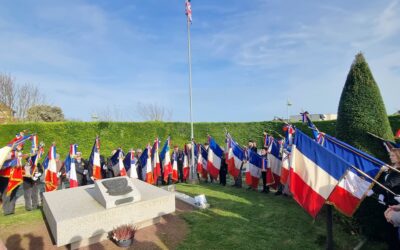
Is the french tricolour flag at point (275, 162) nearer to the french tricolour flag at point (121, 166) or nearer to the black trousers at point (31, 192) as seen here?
the french tricolour flag at point (121, 166)

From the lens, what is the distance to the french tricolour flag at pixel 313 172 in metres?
5.21

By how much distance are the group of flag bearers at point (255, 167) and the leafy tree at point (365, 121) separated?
732 millimetres

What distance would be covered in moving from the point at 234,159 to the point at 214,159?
116 centimetres

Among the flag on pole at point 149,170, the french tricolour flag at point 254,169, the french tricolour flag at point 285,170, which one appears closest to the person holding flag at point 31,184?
the flag on pole at point 149,170

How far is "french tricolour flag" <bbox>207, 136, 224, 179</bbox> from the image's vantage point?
13.2 metres

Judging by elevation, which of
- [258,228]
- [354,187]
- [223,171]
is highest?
[354,187]

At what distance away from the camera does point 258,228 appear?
24.6 feet

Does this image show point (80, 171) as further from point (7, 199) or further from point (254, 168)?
point (254, 168)

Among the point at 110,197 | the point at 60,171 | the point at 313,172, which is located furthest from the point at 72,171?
the point at 313,172

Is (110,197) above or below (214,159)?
below

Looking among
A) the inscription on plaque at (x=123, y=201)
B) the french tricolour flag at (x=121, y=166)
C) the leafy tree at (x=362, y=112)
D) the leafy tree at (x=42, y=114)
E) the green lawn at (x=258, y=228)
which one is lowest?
the green lawn at (x=258, y=228)

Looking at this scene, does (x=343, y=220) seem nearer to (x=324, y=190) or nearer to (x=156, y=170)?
(x=324, y=190)

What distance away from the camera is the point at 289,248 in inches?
251

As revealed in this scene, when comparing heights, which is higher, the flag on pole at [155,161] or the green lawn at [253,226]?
the flag on pole at [155,161]
